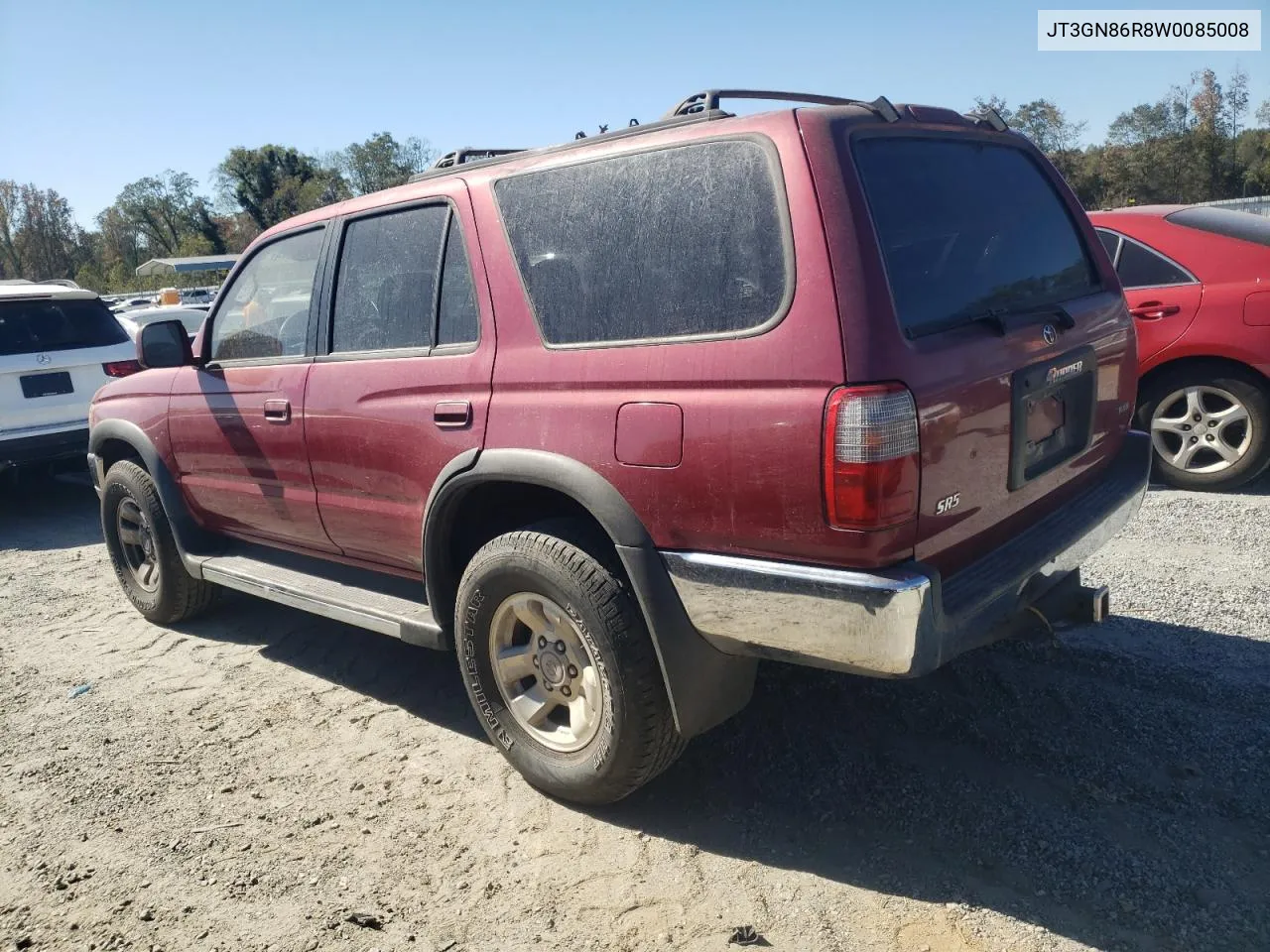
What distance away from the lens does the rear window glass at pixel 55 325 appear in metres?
7.68

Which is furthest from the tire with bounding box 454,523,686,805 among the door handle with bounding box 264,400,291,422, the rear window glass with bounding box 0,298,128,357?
the rear window glass with bounding box 0,298,128,357

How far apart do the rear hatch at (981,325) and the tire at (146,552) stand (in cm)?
374

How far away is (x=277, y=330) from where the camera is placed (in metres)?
4.16

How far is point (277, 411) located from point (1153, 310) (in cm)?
508

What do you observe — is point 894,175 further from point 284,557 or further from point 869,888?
point 284,557

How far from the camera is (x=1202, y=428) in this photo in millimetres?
5914

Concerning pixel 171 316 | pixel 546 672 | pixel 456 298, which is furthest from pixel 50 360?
pixel 171 316

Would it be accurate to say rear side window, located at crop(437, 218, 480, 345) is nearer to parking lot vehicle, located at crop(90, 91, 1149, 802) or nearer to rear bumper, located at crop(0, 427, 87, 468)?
parking lot vehicle, located at crop(90, 91, 1149, 802)

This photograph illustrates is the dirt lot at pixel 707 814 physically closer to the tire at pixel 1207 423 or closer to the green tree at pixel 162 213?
the tire at pixel 1207 423

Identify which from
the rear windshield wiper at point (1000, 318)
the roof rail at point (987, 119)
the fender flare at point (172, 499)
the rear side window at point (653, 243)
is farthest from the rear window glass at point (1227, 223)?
the fender flare at point (172, 499)

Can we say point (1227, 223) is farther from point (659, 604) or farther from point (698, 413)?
point (659, 604)

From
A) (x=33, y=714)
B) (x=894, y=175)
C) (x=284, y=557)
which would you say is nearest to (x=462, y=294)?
(x=894, y=175)

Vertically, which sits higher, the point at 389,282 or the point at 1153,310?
the point at 389,282

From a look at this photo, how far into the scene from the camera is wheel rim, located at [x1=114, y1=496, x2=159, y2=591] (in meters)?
5.06
